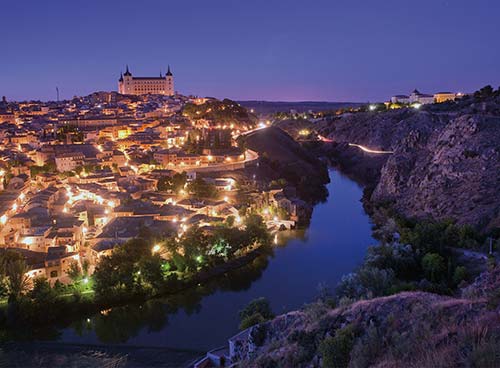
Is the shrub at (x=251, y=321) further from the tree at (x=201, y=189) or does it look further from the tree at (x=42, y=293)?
the tree at (x=201, y=189)

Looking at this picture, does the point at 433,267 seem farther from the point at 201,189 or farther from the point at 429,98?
the point at 429,98

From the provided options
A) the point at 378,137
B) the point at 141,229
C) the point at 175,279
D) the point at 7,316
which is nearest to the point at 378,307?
the point at 175,279

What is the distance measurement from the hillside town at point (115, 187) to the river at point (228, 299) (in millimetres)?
2000

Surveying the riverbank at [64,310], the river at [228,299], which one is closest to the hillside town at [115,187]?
the riverbank at [64,310]

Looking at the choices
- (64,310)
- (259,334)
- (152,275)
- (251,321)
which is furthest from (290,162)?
(259,334)

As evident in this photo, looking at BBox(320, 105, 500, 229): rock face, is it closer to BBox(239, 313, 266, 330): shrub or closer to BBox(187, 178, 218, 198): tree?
BBox(187, 178, 218, 198): tree

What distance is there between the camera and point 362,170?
37125mm

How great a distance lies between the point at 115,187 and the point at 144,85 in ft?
145

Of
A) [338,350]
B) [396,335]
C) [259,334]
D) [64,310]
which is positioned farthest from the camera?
[64,310]

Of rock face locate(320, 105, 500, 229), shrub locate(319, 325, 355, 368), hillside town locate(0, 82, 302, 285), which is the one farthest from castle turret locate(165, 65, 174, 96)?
shrub locate(319, 325, 355, 368)

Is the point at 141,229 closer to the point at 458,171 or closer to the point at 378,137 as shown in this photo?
the point at 458,171

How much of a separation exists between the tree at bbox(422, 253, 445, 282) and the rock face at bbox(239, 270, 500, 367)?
280 inches

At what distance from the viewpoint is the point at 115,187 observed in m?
22.1

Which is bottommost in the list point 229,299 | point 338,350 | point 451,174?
point 229,299
